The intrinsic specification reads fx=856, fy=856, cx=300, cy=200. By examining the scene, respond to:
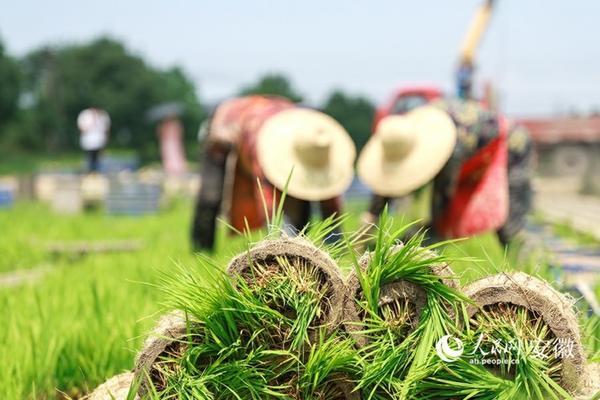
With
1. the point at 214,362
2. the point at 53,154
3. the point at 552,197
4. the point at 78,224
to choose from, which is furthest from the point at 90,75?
the point at 214,362

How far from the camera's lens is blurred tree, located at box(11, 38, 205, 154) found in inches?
1383

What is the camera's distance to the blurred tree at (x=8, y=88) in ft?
97.9

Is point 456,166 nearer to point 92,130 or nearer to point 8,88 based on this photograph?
point 92,130

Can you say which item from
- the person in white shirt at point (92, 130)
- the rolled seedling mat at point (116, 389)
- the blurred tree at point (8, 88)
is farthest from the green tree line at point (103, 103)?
the rolled seedling mat at point (116, 389)

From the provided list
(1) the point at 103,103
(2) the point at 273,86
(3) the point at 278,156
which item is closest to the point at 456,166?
(3) the point at 278,156

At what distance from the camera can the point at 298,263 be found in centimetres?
168

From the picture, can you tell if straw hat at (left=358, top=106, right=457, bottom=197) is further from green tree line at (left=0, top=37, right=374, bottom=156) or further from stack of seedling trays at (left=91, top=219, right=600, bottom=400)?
green tree line at (left=0, top=37, right=374, bottom=156)

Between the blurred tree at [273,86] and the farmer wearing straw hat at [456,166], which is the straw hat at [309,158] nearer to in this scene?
the farmer wearing straw hat at [456,166]

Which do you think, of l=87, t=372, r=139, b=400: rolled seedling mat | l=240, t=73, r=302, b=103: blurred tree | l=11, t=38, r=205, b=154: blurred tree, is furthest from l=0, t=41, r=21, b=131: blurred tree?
l=87, t=372, r=139, b=400: rolled seedling mat

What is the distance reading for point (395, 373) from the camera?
1649 mm

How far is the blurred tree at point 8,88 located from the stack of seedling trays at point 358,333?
2961 cm

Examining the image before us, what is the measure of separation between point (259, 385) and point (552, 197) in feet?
45.9

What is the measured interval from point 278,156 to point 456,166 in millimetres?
807

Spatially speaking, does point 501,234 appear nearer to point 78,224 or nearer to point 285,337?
point 285,337
